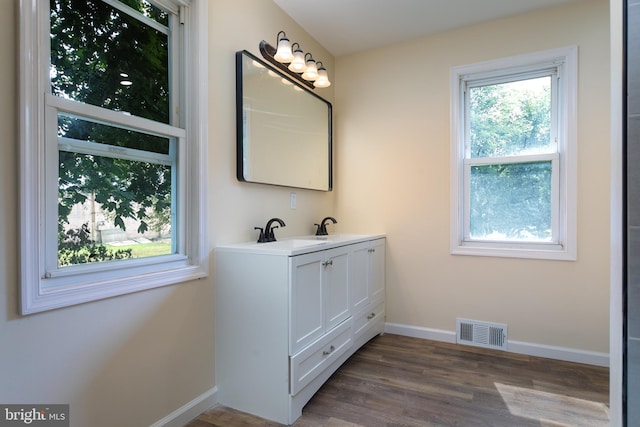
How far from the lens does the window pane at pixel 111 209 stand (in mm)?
1292

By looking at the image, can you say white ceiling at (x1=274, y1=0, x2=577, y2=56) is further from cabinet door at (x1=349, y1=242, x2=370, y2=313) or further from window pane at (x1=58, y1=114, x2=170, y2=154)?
cabinet door at (x1=349, y1=242, x2=370, y2=313)

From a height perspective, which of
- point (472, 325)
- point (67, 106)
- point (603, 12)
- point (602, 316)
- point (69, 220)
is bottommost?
point (472, 325)

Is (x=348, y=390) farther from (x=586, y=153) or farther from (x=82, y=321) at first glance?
(x=586, y=153)

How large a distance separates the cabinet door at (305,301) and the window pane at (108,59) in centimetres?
105

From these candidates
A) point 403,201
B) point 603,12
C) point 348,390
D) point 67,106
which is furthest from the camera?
point 403,201

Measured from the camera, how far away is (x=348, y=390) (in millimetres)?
1990

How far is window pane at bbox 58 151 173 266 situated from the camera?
1.29 metres

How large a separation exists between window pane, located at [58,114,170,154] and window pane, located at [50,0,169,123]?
91mm

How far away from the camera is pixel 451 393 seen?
1951mm

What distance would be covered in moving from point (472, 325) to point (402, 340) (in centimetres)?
57

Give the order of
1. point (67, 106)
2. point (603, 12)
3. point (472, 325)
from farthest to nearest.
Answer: point (472, 325), point (603, 12), point (67, 106)

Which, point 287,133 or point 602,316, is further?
point 287,133

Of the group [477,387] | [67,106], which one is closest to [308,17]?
[67,106]

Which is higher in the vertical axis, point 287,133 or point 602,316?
point 287,133
